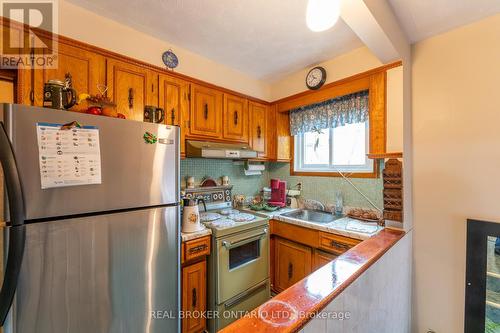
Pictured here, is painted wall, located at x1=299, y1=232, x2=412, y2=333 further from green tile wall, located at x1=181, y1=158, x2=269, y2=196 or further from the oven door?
green tile wall, located at x1=181, y1=158, x2=269, y2=196

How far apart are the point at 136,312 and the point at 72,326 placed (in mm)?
275

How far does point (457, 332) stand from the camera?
1.41m

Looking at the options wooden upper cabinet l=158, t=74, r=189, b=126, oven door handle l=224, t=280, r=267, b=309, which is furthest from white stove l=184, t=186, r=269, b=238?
wooden upper cabinet l=158, t=74, r=189, b=126

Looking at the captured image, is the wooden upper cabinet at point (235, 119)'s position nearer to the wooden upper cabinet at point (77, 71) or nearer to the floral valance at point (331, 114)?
the floral valance at point (331, 114)

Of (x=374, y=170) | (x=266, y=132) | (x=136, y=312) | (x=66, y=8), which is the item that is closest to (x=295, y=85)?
(x=266, y=132)

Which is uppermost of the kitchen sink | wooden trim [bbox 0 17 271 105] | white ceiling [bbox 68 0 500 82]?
white ceiling [bbox 68 0 500 82]

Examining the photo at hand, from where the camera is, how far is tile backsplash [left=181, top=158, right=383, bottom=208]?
196 centimetres

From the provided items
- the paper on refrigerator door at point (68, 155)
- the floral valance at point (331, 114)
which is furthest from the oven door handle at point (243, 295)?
the floral valance at point (331, 114)

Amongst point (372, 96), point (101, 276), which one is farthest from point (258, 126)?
point (101, 276)

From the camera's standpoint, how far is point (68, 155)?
89cm

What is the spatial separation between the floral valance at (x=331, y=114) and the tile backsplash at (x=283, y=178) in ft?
1.84

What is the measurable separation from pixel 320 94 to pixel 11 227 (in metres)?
2.30

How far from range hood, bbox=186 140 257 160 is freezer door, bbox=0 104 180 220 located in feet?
1.62

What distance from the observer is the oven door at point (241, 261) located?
166cm
